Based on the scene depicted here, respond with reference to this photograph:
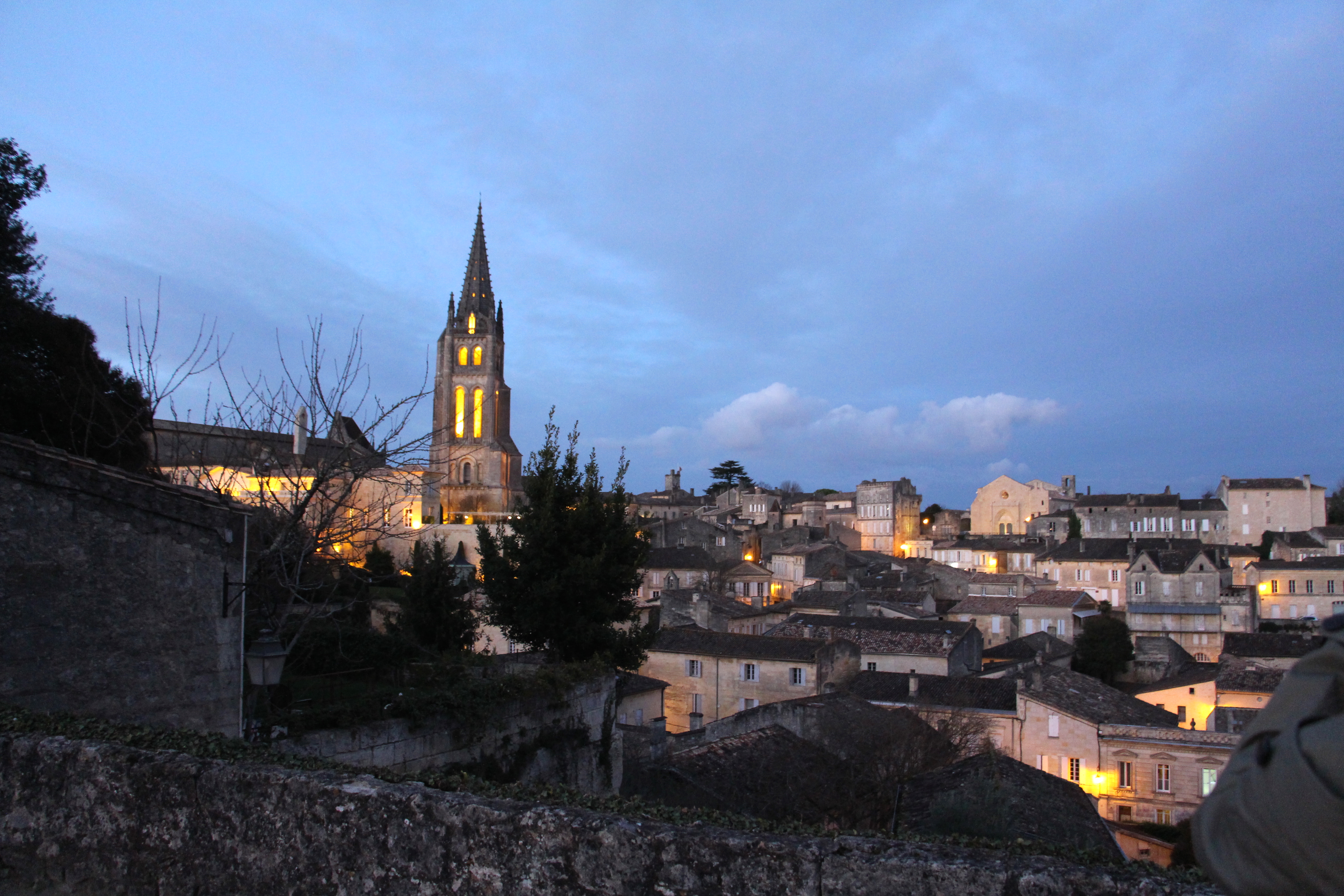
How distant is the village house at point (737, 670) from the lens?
28.7 meters

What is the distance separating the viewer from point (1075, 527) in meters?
70.1

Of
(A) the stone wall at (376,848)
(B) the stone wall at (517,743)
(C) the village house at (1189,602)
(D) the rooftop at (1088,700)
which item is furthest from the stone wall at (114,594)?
(C) the village house at (1189,602)

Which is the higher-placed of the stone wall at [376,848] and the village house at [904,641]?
the stone wall at [376,848]

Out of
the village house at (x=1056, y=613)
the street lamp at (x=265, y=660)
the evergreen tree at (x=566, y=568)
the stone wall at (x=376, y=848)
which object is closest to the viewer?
the stone wall at (x=376, y=848)

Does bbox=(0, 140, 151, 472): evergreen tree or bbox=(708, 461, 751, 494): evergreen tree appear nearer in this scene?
bbox=(0, 140, 151, 472): evergreen tree

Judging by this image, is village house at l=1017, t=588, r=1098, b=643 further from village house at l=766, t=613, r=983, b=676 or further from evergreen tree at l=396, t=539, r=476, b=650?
evergreen tree at l=396, t=539, r=476, b=650

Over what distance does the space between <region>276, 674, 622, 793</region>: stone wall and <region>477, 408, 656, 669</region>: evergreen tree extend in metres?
3.93

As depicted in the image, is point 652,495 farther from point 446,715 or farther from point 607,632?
point 446,715

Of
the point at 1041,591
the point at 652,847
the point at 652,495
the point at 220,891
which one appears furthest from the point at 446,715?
the point at 652,495

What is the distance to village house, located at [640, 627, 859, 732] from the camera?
2869 cm

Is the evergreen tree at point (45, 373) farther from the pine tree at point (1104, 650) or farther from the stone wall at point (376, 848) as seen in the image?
the pine tree at point (1104, 650)

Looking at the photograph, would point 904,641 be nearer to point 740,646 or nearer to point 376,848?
point 740,646

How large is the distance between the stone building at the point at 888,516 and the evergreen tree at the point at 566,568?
6650 cm

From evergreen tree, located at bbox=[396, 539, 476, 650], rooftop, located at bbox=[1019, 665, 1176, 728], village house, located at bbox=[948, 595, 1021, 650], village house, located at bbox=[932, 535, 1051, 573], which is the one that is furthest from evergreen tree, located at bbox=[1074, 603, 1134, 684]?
evergreen tree, located at bbox=[396, 539, 476, 650]
